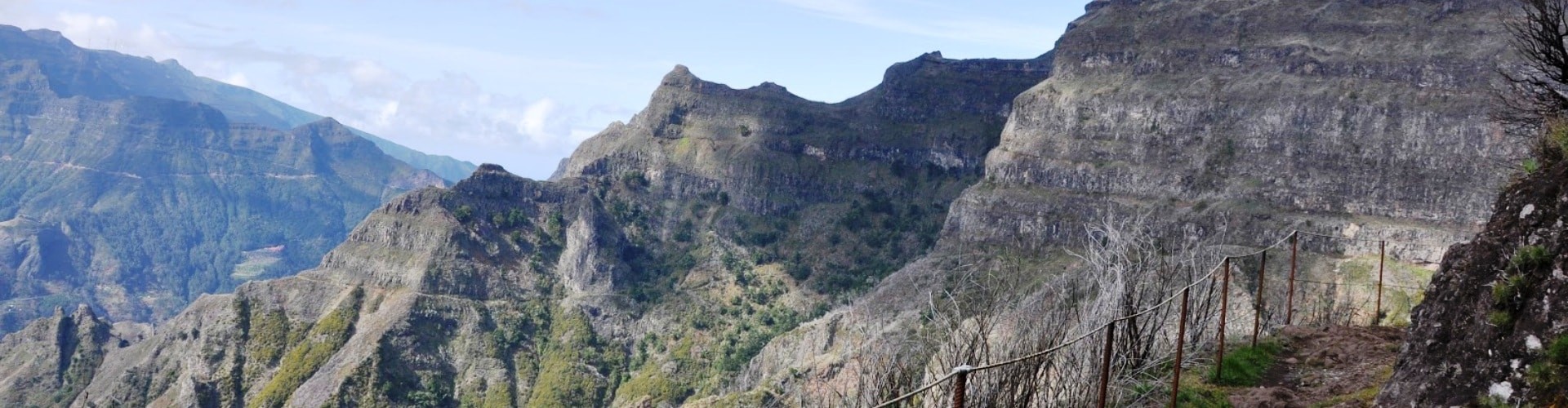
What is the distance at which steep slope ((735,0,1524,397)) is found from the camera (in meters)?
89.4

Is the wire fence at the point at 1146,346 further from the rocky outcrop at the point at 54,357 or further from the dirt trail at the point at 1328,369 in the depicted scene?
the rocky outcrop at the point at 54,357

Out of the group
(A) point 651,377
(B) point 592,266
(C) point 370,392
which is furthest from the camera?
(B) point 592,266

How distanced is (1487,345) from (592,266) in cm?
12861

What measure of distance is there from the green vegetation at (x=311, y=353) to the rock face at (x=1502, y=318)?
369 feet

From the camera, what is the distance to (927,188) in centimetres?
14962

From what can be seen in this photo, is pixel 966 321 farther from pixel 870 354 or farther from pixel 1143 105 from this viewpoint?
pixel 1143 105

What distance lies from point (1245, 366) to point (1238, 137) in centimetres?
8359

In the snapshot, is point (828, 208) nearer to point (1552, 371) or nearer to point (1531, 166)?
point (1531, 166)

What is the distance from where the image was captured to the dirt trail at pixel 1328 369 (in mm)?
22031

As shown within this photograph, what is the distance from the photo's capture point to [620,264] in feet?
467

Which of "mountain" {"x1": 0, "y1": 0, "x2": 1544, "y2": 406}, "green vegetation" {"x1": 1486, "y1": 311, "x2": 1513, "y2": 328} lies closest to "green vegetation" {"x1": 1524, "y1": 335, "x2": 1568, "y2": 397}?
"green vegetation" {"x1": 1486, "y1": 311, "x2": 1513, "y2": 328}

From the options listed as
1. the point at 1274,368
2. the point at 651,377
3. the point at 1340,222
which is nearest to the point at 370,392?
the point at 651,377

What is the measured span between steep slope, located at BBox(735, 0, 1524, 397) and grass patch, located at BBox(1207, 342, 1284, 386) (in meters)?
54.9

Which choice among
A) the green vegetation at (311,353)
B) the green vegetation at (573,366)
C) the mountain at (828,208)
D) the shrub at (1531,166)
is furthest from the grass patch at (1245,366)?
the green vegetation at (311,353)
